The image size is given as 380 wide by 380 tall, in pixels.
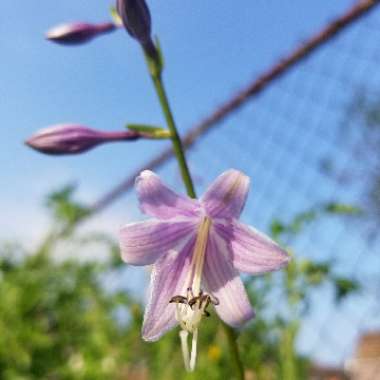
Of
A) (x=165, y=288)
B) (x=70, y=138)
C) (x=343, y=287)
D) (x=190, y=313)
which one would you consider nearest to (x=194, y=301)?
(x=190, y=313)

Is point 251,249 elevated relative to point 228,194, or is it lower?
lower

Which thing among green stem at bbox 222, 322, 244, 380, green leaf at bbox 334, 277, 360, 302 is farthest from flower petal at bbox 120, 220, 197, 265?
green leaf at bbox 334, 277, 360, 302

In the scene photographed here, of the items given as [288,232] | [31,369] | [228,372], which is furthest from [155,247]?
[31,369]

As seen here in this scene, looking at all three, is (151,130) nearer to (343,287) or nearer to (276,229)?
(276,229)

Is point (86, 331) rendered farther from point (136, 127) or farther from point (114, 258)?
point (136, 127)

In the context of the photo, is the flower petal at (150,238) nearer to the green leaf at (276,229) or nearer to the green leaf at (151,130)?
the green leaf at (151,130)

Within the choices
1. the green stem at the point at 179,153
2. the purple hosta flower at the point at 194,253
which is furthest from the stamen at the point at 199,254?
the green stem at the point at 179,153

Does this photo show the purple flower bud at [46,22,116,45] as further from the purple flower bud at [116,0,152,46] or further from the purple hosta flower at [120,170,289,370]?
the purple hosta flower at [120,170,289,370]
